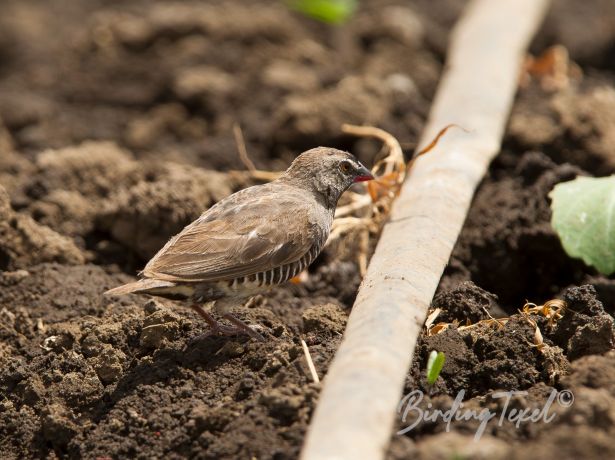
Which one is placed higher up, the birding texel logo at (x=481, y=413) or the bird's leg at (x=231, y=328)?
the birding texel logo at (x=481, y=413)

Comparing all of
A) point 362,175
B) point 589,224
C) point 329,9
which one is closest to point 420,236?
point 362,175

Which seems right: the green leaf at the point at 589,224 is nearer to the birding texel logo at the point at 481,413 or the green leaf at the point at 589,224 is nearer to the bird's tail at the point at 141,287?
the birding texel logo at the point at 481,413

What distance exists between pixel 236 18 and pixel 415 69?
218 centimetres

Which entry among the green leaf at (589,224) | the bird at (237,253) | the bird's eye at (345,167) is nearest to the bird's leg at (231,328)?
the bird at (237,253)

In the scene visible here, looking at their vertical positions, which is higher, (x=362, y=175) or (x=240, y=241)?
(x=362, y=175)

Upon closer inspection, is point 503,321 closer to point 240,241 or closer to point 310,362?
point 310,362

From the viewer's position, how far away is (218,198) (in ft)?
23.7

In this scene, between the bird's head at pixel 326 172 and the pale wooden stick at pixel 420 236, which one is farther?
the bird's head at pixel 326 172

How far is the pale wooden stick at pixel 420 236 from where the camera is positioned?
4250mm

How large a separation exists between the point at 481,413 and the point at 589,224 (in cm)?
207

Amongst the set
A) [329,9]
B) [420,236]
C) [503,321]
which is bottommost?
[503,321]

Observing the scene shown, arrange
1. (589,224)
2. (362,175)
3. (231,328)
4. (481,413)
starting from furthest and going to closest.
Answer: (362,175) < (589,224) < (231,328) < (481,413)

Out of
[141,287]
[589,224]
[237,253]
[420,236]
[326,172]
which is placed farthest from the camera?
[326,172]

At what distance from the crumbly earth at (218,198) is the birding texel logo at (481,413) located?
0.04 m
